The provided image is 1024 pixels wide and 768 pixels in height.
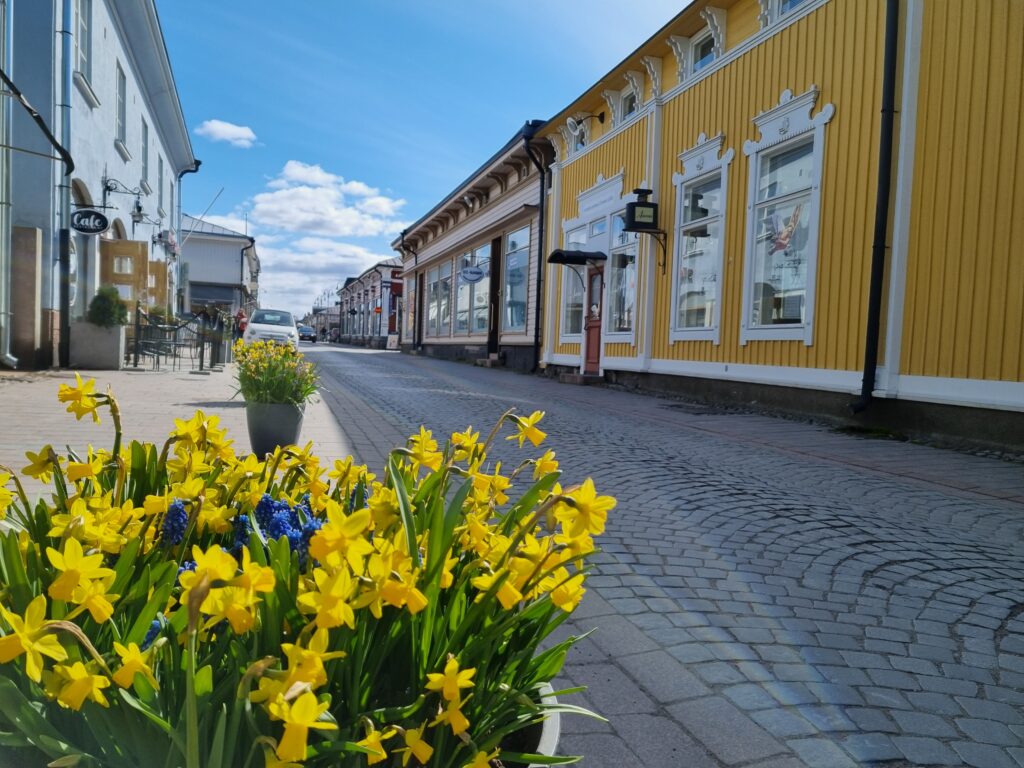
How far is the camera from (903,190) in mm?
8164

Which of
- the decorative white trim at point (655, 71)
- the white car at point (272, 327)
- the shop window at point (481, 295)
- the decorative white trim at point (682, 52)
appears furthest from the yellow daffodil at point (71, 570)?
→ the shop window at point (481, 295)

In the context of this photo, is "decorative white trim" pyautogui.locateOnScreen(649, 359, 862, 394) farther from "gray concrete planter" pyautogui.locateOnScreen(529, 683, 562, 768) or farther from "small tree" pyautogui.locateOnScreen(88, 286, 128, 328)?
"small tree" pyautogui.locateOnScreen(88, 286, 128, 328)

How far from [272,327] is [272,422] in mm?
14766

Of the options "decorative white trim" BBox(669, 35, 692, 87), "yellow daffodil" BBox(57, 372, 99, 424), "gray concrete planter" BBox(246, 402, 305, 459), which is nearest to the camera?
"yellow daffodil" BBox(57, 372, 99, 424)

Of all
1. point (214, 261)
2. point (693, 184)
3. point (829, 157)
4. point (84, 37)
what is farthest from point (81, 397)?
point (214, 261)

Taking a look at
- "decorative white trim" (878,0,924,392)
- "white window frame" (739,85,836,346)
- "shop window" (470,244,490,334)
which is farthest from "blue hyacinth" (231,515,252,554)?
"shop window" (470,244,490,334)

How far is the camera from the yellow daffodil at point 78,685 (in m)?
1.00

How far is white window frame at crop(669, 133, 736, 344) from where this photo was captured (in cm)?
1143

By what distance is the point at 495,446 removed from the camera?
689 cm

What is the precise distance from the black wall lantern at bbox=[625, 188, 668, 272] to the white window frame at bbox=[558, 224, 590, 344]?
3412 mm

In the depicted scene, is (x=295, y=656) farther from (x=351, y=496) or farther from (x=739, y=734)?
(x=739, y=734)

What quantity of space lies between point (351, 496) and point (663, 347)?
11.6 metres

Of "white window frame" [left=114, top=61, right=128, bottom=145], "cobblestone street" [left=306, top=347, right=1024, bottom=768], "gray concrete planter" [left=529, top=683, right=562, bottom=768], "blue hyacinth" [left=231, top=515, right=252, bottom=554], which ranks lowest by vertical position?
"cobblestone street" [left=306, top=347, right=1024, bottom=768]

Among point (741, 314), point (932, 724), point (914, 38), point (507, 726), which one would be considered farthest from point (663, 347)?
point (507, 726)
